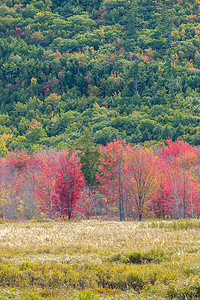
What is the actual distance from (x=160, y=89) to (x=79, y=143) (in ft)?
289

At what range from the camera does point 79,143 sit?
53.7 m

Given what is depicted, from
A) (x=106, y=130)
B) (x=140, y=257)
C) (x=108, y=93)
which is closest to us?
(x=140, y=257)

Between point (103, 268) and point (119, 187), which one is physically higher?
point (119, 187)

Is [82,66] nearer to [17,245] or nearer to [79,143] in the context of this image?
[79,143]

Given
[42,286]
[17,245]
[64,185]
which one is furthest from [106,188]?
[42,286]

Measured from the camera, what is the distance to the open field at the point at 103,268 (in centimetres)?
1102

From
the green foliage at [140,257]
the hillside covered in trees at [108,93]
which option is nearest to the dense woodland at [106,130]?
the hillside covered in trees at [108,93]

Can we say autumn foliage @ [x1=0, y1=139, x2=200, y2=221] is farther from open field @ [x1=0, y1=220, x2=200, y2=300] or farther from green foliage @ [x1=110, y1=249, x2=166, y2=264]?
green foliage @ [x1=110, y1=249, x2=166, y2=264]

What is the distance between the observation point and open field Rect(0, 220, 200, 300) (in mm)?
11016

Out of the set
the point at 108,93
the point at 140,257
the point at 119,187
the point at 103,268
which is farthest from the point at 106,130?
the point at 103,268

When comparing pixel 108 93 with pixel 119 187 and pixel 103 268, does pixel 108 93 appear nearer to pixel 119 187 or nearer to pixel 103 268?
pixel 119 187

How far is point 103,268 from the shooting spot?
1304 cm

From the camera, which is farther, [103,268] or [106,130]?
[106,130]

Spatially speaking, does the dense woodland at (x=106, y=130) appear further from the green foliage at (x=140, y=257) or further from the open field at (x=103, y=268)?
the green foliage at (x=140, y=257)
